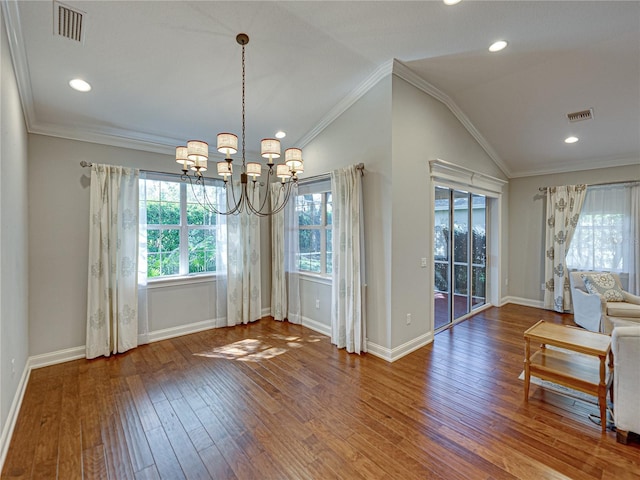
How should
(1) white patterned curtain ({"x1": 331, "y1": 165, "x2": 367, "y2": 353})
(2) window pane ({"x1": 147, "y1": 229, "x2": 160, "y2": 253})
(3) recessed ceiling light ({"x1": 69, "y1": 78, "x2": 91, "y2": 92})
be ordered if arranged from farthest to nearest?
(2) window pane ({"x1": 147, "y1": 229, "x2": 160, "y2": 253})
(1) white patterned curtain ({"x1": 331, "y1": 165, "x2": 367, "y2": 353})
(3) recessed ceiling light ({"x1": 69, "y1": 78, "x2": 91, "y2": 92})

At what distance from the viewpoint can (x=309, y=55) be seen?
296cm

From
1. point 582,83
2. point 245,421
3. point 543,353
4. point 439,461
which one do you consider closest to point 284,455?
point 245,421

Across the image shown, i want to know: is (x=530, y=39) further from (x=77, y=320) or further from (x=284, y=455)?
(x=77, y=320)

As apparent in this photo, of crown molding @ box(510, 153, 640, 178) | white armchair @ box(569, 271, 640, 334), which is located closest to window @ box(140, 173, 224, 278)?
white armchair @ box(569, 271, 640, 334)

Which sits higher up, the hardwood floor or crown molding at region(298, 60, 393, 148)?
crown molding at region(298, 60, 393, 148)

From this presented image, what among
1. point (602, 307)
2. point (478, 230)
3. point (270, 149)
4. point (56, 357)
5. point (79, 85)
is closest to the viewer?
point (270, 149)

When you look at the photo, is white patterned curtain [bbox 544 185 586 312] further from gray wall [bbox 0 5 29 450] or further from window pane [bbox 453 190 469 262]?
gray wall [bbox 0 5 29 450]

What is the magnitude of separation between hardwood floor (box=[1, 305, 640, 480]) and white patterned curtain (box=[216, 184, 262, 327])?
1.04 meters

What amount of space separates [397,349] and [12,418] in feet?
11.4

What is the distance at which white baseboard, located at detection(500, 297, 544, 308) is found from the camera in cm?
564

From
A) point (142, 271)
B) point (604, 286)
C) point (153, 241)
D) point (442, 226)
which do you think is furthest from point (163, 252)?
point (604, 286)

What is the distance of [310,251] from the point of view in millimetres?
4664

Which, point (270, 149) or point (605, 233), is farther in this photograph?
point (605, 233)

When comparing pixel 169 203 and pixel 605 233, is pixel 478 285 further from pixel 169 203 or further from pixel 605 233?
pixel 169 203
